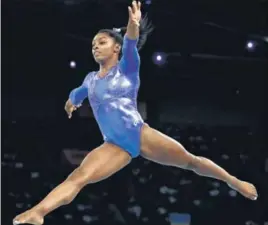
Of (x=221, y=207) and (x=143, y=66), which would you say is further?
(x=221, y=207)

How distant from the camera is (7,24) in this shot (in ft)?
14.6

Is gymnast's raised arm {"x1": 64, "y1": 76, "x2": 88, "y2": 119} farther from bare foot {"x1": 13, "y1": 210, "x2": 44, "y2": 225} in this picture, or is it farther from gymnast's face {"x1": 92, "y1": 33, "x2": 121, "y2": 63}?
bare foot {"x1": 13, "y1": 210, "x2": 44, "y2": 225}

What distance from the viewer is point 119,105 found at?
2713 mm

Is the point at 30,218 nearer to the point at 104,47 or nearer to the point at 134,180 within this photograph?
the point at 104,47

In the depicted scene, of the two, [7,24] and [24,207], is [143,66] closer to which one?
[7,24]

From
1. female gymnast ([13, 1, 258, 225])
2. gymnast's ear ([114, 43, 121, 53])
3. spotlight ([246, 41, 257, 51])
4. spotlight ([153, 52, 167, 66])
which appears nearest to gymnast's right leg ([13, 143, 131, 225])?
female gymnast ([13, 1, 258, 225])

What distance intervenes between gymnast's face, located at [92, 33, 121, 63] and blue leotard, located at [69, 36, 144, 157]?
0.21ft

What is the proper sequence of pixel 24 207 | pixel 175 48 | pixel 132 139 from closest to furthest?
1. pixel 132 139
2. pixel 175 48
3. pixel 24 207

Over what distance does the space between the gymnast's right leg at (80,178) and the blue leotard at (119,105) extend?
0.15ft

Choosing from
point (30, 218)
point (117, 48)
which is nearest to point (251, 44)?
point (117, 48)

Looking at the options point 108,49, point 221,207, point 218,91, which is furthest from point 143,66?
point 108,49

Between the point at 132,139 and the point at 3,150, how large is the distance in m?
2.15

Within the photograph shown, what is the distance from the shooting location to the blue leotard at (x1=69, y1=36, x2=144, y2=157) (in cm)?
270

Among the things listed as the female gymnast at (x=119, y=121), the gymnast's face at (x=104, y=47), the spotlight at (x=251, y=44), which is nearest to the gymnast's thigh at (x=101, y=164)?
the female gymnast at (x=119, y=121)
